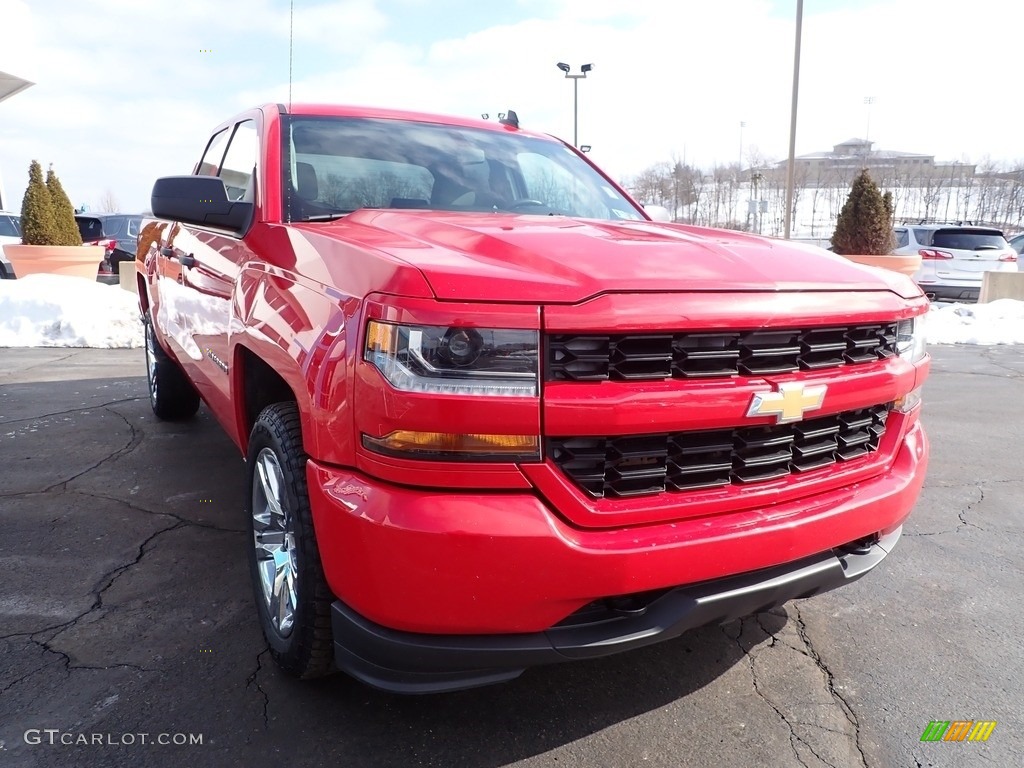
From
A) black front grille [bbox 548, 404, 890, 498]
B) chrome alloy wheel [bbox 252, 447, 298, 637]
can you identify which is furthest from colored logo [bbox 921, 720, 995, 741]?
chrome alloy wheel [bbox 252, 447, 298, 637]

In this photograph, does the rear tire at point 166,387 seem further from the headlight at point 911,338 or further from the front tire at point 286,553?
the headlight at point 911,338

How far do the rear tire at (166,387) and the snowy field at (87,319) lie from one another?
4.51 metres

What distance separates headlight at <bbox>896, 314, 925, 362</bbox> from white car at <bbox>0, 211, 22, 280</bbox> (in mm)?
16620

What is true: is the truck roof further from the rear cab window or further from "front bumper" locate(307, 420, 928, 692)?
the rear cab window

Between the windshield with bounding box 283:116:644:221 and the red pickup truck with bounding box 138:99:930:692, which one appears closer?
the red pickup truck with bounding box 138:99:930:692

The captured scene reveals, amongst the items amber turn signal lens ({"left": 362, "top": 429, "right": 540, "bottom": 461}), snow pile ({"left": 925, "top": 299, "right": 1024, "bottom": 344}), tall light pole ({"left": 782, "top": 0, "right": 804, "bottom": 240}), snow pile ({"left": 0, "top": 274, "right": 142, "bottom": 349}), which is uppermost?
tall light pole ({"left": 782, "top": 0, "right": 804, "bottom": 240})

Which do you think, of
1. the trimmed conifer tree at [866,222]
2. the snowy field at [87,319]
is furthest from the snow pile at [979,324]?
the trimmed conifer tree at [866,222]

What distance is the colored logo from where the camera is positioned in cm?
208

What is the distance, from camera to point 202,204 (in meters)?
2.56

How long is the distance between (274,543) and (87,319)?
877cm

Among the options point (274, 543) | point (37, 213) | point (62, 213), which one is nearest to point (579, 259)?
point (274, 543)

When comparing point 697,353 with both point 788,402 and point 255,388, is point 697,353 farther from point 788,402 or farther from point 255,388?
point 255,388

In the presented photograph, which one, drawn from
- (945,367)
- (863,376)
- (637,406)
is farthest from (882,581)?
(945,367)

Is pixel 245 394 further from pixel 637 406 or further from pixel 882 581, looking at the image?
pixel 882 581
